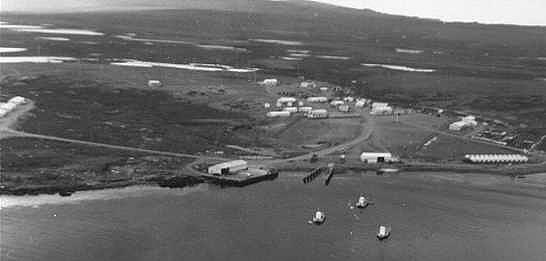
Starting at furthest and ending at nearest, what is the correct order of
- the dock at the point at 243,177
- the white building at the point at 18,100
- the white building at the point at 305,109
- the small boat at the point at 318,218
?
the white building at the point at 305,109 < the white building at the point at 18,100 < the dock at the point at 243,177 < the small boat at the point at 318,218

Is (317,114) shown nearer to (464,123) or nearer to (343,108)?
(343,108)

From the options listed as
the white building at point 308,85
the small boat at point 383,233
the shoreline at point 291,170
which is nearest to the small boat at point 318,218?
the small boat at point 383,233

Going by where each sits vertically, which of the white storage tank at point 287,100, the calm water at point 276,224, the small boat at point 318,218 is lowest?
the calm water at point 276,224

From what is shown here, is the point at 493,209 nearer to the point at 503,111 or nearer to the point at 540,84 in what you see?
the point at 503,111

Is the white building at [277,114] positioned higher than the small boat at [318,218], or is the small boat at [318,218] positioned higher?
the white building at [277,114]

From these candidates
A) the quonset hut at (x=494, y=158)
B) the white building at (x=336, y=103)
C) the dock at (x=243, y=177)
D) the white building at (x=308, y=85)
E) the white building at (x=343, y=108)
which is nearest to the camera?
the dock at (x=243, y=177)

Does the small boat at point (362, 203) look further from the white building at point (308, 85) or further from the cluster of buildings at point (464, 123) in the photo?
the white building at point (308, 85)
